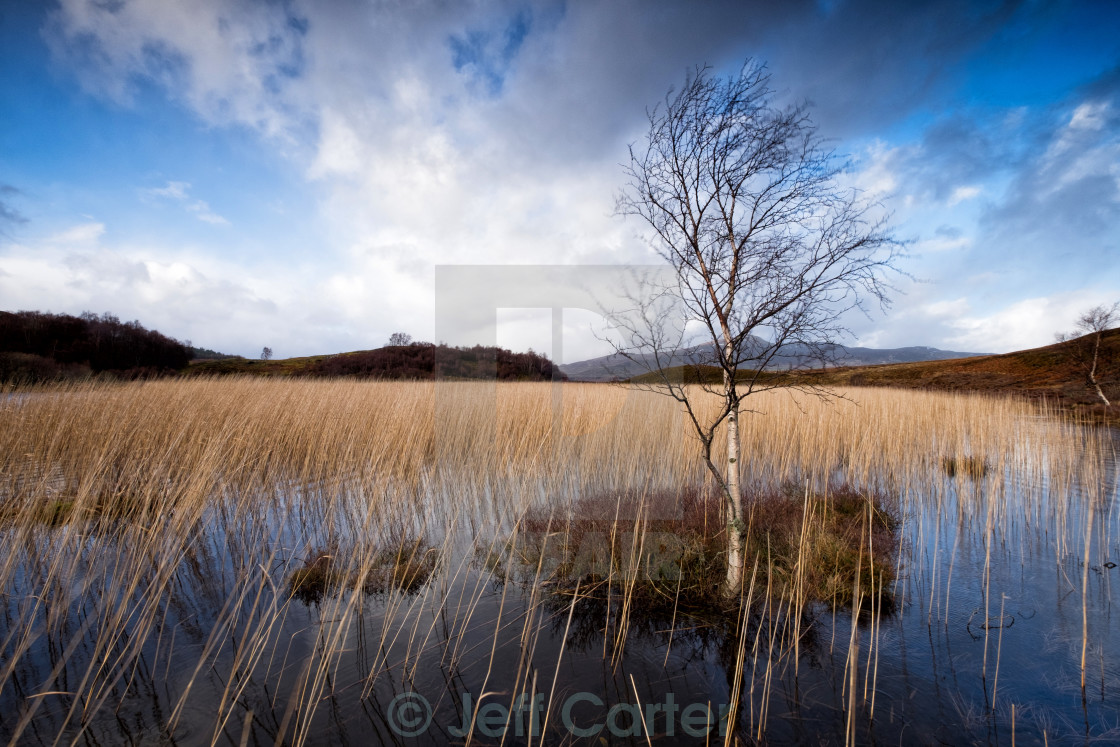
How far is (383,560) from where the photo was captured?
3178mm

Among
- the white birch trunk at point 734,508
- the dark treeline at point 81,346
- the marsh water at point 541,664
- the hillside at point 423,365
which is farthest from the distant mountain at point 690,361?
the dark treeline at point 81,346

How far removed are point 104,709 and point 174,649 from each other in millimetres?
407

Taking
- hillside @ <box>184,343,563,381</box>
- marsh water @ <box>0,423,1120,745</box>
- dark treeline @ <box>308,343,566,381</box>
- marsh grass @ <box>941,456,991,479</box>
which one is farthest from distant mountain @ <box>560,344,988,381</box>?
hillside @ <box>184,343,563,381</box>

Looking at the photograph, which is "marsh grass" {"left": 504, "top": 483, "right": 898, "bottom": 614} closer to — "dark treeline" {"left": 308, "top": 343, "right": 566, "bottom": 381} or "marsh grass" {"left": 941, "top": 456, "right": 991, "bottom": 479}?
"marsh grass" {"left": 941, "top": 456, "right": 991, "bottom": 479}

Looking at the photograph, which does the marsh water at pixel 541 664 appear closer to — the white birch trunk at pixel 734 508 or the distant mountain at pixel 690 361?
the white birch trunk at pixel 734 508

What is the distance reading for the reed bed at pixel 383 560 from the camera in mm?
1973

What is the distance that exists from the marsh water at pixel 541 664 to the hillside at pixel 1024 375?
212 inches

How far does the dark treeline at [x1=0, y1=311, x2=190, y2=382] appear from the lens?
15.0 m

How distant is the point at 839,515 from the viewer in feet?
13.2

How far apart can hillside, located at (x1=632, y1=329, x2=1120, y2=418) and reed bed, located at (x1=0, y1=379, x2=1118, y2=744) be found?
3715mm

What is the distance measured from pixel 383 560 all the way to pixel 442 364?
1238cm

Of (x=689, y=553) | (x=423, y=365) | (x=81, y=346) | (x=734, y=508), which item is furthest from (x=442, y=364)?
(x=81, y=346)

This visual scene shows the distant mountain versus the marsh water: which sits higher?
the distant mountain

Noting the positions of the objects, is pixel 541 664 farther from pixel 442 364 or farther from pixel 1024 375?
pixel 1024 375
